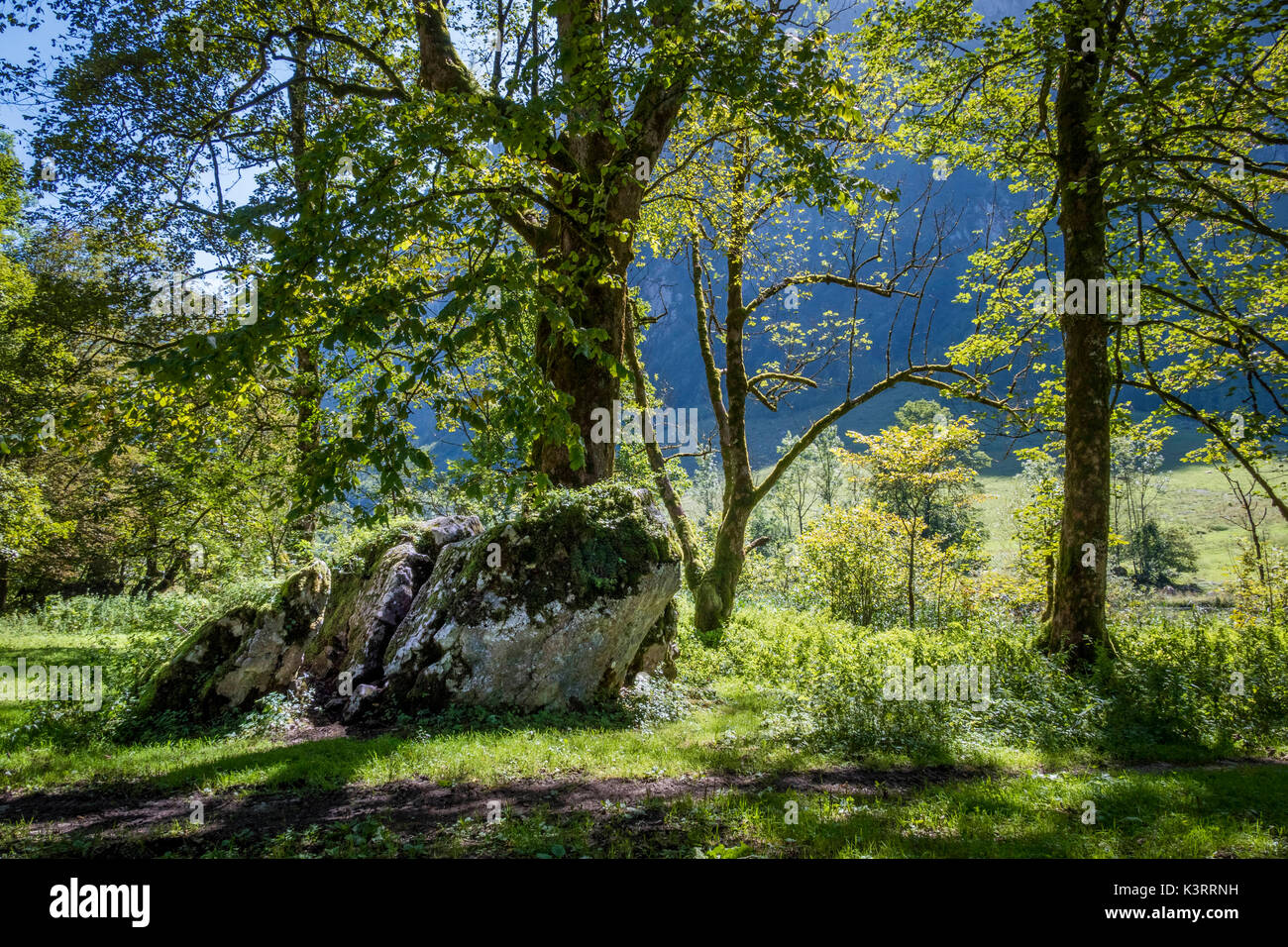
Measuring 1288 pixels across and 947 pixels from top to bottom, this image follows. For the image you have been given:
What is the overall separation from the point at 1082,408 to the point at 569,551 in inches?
389

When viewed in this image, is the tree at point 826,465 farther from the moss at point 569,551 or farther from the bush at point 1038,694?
the moss at point 569,551

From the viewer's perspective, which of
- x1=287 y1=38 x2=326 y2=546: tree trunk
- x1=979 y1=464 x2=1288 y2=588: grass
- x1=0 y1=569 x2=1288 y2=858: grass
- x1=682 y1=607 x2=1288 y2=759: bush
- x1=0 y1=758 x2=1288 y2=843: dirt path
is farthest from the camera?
x1=979 y1=464 x2=1288 y2=588: grass

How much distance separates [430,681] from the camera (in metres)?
9.16

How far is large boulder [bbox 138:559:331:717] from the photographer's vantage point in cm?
960

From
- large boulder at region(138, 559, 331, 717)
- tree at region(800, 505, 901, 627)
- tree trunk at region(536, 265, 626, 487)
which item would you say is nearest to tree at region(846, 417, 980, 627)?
tree at region(800, 505, 901, 627)

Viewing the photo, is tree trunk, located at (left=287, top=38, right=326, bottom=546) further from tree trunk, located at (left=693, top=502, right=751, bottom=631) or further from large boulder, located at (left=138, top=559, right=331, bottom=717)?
tree trunk, located at (left=693, top=502, right=751, bottom=631)

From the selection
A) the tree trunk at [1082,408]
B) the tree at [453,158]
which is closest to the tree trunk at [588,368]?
the tree at [453,158]

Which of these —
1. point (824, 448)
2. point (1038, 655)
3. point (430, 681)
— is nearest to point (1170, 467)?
point (824, 448)

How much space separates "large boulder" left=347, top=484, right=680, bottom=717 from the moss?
0.05 feet

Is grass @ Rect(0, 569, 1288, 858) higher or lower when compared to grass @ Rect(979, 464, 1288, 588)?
higher

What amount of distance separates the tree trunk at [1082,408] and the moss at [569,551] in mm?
7657

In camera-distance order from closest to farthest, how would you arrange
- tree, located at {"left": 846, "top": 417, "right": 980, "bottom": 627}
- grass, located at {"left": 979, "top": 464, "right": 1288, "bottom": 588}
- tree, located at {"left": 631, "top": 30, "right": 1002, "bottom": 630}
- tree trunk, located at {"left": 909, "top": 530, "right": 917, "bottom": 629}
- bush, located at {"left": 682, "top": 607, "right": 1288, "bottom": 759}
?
bush, located at {"left": 682, "top": 607, "right": 1288, "bottom": 759}, tree, located at {"left": 631, "top": 30, "right": 1002, "bottom": 630}, tree, located at {"left": 846, "top": 417, "right": 980, "bottom": 627}, tree trunk, located at {"left": 909, "top": 530, "right": 917, "bottom": 629}, grass, located at {"left": 979, "top": 464, "right": 1288, "bottom": 588}
